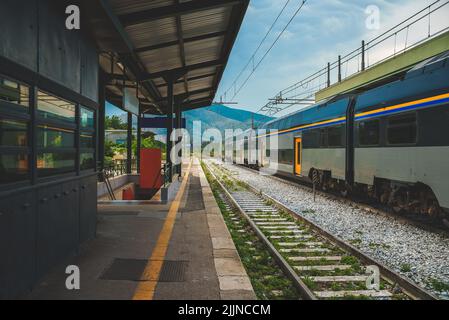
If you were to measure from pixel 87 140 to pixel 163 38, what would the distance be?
14.1ft

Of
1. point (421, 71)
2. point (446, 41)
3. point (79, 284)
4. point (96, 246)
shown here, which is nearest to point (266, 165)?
point (446, 41)

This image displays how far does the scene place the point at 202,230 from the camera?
8117 mm

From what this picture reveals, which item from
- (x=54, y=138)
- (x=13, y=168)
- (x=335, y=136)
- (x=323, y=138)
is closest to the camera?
(x=13, y=168)

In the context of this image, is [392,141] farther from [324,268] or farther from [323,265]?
[324,268]

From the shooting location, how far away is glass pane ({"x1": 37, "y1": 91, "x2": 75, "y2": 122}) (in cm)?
477

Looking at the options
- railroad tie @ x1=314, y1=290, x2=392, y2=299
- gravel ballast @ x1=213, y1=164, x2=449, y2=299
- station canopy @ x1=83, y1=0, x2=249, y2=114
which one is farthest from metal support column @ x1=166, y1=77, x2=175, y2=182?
railroad tie @ x1=314, y1=290, x2=392, y2=299

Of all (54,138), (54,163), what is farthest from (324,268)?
(54,138)

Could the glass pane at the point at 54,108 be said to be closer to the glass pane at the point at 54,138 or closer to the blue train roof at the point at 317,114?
the glass pane at the point at 54,138

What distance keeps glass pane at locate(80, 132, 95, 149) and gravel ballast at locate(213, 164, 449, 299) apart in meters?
5.03

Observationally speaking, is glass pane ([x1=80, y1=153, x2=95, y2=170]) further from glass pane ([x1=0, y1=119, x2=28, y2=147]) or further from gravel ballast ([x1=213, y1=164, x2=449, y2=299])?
gravel ballast ([x1=213, y1=164, x2=449, y2=299])

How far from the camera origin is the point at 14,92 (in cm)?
410

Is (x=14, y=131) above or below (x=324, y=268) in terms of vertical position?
above

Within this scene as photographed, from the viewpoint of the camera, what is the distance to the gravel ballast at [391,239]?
5.69 metres

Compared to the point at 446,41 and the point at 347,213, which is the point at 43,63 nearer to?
the point at 347,213
